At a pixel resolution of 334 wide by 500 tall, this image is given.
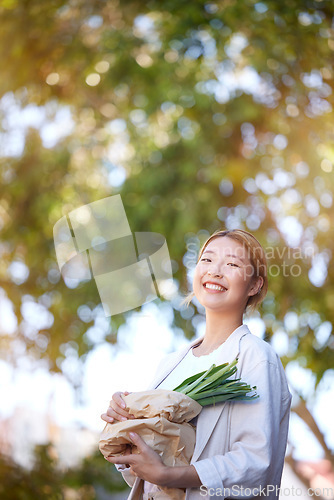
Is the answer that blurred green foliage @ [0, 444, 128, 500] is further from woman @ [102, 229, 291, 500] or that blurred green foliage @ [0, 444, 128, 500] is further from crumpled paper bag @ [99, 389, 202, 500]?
crumpled paper bag @ [99, 389, 202, 500]

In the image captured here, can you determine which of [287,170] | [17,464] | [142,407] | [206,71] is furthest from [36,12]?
[142,407]

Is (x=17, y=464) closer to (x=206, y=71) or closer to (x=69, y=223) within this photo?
(x=69, y=223)

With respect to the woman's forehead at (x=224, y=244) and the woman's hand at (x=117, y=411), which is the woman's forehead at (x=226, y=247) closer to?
the woman's forehead at (x=224, y=244)

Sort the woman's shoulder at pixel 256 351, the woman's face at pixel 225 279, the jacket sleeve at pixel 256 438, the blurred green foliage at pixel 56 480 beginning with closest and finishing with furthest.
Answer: the jacket sleeve at pixel 256 438
the woman's shoulder at pixel 256 351
the woman's face at pixel 225 279
the blurred green foliage at pixel 56 480

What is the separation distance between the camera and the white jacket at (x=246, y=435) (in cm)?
95

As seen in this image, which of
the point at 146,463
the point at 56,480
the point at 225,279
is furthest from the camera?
the point at 56,480

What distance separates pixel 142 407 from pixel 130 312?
2.45 meters

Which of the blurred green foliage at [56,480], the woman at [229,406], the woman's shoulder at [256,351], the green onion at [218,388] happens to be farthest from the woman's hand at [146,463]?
the blurred green foliage at [56,480]

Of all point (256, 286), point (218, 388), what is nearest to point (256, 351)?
point (218, 388)

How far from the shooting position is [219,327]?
1225 millimetres

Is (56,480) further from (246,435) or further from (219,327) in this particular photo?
(246,435)

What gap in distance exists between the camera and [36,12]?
12.4 feet

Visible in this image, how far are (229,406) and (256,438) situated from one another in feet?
0.32

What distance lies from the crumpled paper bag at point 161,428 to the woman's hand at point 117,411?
0.01m
